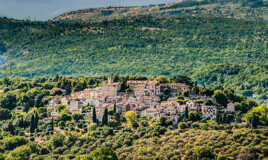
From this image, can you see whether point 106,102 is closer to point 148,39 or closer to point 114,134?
point 114,134

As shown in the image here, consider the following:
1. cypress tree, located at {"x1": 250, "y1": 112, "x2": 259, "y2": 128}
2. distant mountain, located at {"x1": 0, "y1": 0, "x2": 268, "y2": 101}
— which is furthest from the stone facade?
distant mountain, located at {"x1": 0, "y1": 0, "x2": 268, "y2": 101}

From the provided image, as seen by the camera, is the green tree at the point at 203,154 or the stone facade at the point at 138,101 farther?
the stone facade at the point at 138,101

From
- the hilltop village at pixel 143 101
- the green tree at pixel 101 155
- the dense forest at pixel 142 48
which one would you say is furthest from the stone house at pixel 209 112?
the dense forest at pixel 142 48

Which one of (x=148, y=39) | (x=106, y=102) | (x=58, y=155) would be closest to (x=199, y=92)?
(x=106, y=102)

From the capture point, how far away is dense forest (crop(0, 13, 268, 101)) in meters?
124

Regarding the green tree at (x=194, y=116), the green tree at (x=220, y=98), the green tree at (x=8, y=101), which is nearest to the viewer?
the green tree at (x=194, y=116)

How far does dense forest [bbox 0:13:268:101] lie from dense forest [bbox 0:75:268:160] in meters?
48.2

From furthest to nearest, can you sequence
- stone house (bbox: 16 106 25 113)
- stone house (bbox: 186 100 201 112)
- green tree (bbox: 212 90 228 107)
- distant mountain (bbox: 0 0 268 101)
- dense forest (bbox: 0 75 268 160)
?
distant mountain (bbox: 0 0 268 101) < stone house (bbox: 16 106 25 113) < green tree (bbox: 212 90 228 107) < stone house (bbox: 186 100 201 112) < dense forest (bbox: 0 75 268 160)

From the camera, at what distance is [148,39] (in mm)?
155250

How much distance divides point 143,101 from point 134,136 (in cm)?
1062

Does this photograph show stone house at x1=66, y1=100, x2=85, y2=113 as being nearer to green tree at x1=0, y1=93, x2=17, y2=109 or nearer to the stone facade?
the stone facade

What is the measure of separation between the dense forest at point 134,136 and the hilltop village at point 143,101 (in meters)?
1.31

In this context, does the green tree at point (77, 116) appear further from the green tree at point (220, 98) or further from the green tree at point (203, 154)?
the green tree at point (203, 154)

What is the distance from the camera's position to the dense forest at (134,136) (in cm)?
5219
